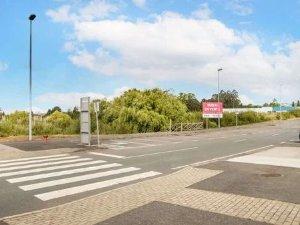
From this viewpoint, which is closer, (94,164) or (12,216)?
(12,216)

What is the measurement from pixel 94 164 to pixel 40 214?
839 centimetres

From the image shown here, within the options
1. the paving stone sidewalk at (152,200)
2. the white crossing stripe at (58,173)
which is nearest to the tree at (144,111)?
the white crossing stripe at (58,173)

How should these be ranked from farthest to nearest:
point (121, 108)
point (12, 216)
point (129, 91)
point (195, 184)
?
point (129, 91) → point (121, 108) → point (195, 184) → point (12, 216)

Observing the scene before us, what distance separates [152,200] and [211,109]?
169ft

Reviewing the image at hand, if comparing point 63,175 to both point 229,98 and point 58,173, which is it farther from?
point 229,98

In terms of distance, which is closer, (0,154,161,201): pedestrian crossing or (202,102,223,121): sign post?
(0,154,161,201): pedestrian crossing

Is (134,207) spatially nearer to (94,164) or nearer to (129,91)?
(94,164)

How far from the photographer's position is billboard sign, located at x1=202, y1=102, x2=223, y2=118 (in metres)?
60.3

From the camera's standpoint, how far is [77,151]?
2253 centimetres

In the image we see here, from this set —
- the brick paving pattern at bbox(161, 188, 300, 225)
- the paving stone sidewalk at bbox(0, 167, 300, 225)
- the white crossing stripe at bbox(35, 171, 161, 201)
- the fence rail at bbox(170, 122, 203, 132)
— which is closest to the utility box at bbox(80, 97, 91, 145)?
the white crossing stripe at bbox(35, 171, 161, 201)

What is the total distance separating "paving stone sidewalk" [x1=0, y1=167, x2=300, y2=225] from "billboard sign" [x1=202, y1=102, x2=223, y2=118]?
160ft

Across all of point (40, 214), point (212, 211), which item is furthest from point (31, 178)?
point (212, 211)

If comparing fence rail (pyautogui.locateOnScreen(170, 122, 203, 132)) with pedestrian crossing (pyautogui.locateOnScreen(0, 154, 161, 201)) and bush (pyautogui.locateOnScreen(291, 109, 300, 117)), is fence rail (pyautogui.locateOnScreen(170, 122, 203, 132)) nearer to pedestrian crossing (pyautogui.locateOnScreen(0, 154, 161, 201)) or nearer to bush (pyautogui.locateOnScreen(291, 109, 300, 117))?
pedestrian crossing (pyautogui.locateOnScreen(0, 154, 161, 201))

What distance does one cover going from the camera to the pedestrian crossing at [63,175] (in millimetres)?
11977
